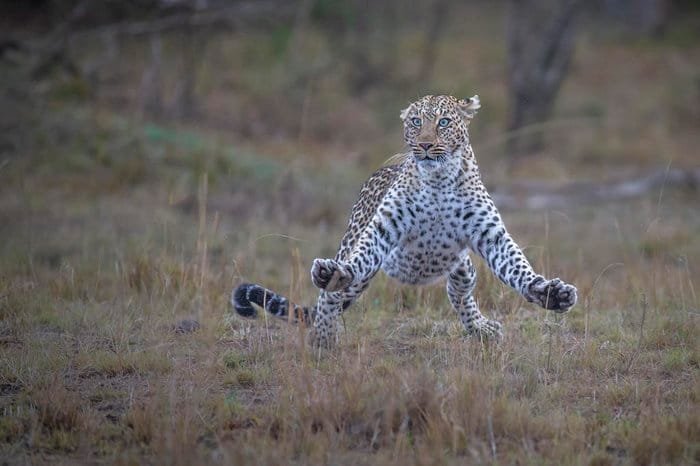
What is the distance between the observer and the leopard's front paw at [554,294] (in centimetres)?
546

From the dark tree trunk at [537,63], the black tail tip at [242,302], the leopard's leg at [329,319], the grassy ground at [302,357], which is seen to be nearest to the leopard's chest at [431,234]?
the leopard's leg at [329,319]

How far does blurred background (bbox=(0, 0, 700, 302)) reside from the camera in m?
11.5

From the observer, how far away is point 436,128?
6258 millimetres

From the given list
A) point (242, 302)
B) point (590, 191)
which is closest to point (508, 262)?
Answer: point (242, 302)

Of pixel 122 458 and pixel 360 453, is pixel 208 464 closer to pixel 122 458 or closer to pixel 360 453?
pixel 122 458

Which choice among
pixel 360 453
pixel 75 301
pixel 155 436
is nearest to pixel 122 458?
pixel 155 436

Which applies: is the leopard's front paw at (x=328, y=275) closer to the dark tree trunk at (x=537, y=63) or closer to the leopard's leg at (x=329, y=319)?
the leopard's leg at (x=329, y=319)

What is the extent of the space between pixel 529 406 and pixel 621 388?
67cm

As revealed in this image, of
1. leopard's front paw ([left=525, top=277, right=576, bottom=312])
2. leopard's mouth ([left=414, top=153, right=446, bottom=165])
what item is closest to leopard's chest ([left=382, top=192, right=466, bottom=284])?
leopard's mouth ([left=414, top=153, right=446, bottom=165])

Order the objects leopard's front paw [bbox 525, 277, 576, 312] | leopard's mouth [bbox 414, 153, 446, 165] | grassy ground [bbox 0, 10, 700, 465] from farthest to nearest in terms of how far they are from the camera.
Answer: leopard's mouth [bbox 414, 153, 446, 165]
leopard's front paw [bbox 525, 277, 576, 312]
grassy ground [bbox 0, 10, 700, 465]

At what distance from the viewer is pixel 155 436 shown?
483cm

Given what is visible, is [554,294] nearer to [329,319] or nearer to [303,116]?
[329,319]

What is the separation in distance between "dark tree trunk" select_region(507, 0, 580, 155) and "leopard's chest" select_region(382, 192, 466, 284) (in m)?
11.3

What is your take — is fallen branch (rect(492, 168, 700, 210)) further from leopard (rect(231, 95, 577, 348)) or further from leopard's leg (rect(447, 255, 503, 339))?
leopard (rect(231, 95, 577, 348))
